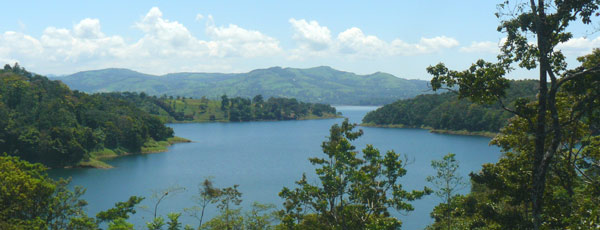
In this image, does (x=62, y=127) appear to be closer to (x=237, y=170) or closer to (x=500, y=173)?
(x=237, y=170)

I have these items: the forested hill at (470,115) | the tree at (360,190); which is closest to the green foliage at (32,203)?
the tree at (360,190)

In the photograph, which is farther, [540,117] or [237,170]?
[237,170]

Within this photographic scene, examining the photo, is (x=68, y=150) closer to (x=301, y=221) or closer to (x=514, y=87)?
(x=301, y=221)

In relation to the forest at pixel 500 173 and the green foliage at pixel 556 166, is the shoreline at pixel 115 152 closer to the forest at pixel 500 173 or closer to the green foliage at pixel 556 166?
the forest at pixel 500 173

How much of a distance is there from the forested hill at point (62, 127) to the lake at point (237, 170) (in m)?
5.83

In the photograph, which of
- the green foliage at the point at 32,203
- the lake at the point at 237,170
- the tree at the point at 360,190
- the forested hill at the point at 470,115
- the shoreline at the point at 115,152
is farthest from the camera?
the forested hill at the point at 470,115

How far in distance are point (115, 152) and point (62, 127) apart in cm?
1612

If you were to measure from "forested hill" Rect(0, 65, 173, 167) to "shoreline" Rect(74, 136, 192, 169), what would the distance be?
2.61 ft

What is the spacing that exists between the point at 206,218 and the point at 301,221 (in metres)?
21.2

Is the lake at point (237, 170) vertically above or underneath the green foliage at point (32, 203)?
underneath

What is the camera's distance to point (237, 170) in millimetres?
88062

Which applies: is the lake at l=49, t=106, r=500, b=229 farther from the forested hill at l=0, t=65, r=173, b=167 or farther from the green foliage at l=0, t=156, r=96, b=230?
the green foliage at l=0, t=156, r=96, b=230

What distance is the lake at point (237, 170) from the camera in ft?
198

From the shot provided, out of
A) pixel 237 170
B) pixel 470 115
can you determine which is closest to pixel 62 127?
pixel 237 170
